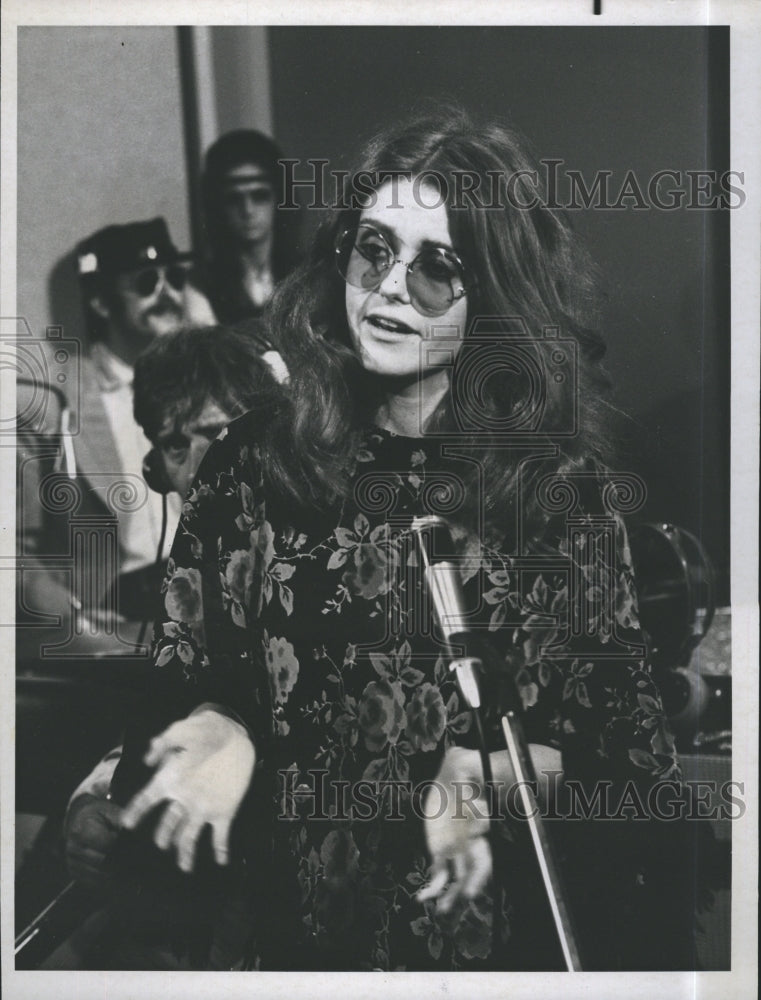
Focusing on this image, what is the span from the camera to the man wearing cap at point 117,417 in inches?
67.3

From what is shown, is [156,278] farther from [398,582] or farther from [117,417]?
[398,582]

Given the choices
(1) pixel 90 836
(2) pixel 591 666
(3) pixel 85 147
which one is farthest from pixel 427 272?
(1) pixel 90 836

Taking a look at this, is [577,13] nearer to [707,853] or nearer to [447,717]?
[447,717]

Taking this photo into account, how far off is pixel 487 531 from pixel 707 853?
74cm

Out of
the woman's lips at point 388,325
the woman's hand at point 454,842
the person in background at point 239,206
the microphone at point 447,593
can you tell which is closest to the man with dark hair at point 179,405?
the person in background at point 239,206

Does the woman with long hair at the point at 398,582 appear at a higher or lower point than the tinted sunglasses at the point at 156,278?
lower

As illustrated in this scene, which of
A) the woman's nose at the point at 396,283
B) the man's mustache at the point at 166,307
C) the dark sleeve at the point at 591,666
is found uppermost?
the woman's nose at the point at 396,283

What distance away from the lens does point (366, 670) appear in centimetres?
168

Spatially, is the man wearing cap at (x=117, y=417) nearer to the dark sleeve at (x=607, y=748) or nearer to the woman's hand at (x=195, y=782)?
the woman's hand at (x=195, y=782)

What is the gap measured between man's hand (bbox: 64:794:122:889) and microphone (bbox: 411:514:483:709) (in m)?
0.69

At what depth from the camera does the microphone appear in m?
1.68

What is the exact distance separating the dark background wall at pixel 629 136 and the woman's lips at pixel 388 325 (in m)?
0.30

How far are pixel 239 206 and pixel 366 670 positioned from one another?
887 millimetres

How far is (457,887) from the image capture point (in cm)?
169
